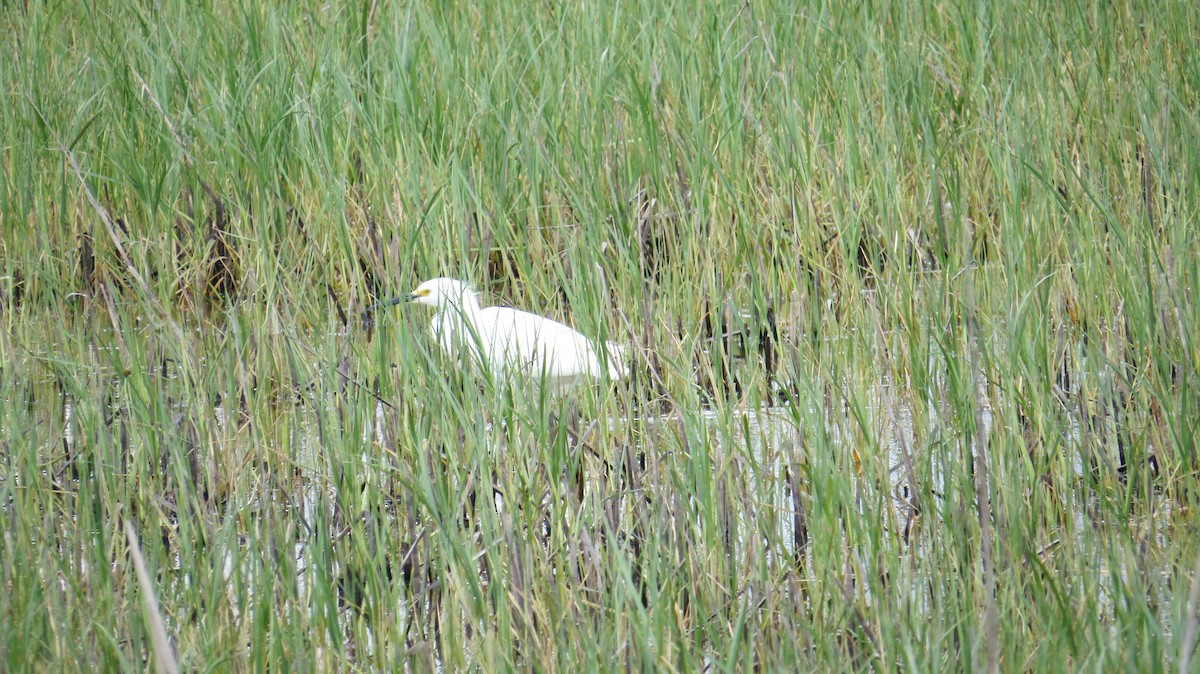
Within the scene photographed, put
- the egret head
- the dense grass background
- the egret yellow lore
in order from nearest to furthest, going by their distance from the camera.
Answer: the dense grass background → the egret yellow lore → the egret head

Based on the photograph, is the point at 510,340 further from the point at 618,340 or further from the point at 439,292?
the point at 618,340

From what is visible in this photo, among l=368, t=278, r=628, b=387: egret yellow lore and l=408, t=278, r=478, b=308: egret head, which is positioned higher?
l=408, t=278, r=478, b=308: egret head

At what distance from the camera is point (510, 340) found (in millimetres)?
2408

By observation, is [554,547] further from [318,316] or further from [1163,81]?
[1163,81]

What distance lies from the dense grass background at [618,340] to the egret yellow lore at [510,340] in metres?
0.07

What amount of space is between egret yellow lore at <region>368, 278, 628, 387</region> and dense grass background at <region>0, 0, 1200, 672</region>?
70 millimetres

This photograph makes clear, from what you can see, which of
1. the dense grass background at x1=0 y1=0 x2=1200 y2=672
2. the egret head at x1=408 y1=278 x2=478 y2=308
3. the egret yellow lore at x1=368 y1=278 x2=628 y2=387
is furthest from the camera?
the egret head at x1=408 y1=278 x2=478 y2=308

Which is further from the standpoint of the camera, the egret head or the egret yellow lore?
the egret head

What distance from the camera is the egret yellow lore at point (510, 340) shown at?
91.5 inches

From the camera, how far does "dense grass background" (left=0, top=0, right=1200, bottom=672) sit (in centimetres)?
166

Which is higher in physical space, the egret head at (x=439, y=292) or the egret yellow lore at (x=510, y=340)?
the egret head at (x=439, y=292)

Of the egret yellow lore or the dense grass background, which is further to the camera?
the egret yellow lore

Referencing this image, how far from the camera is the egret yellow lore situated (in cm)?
233

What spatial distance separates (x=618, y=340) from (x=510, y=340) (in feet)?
1.83
